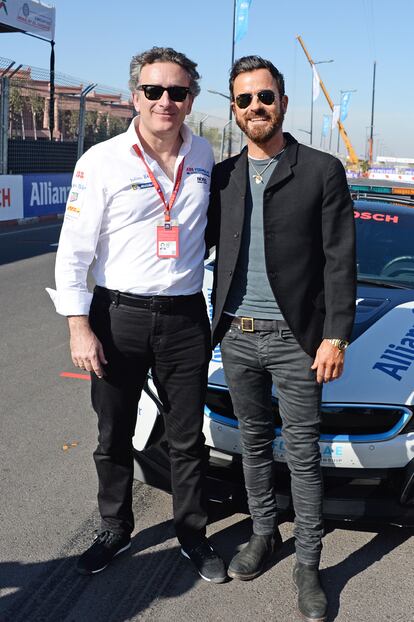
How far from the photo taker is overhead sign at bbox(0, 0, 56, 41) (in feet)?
70.9

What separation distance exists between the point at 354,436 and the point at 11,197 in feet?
37.5

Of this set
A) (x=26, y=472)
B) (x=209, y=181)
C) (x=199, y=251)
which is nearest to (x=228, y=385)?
(x=199, y=251)

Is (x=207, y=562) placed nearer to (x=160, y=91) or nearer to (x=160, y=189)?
(x=160, y=189)

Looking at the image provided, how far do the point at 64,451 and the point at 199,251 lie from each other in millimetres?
1713

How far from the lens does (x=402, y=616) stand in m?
2.44

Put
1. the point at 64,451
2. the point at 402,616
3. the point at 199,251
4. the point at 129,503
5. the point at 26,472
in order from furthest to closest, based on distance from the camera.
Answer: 1. the point at 64,451
2. the point at 26,472
3. the point at 129,503
4. the point at 199,251
5. the point at 402,616

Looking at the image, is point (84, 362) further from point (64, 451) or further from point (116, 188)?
point (64, 451)

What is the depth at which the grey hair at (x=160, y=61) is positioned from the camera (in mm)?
2496

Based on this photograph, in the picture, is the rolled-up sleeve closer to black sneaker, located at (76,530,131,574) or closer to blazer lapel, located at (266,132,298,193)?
blazer lapel, located at (266,132,298,193)

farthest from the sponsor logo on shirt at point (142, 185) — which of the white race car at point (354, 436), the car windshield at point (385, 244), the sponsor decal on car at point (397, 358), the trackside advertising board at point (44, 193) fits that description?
the trackside advertising board at point (44, 193)

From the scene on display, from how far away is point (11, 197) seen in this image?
42.4 ft

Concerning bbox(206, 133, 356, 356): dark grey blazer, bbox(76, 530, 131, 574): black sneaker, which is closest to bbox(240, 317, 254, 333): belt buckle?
bbox(206, 133, 356, 356): dark grey blazer

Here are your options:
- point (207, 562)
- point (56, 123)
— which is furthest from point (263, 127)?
point (56, 123)

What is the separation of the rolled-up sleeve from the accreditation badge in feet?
0.74
